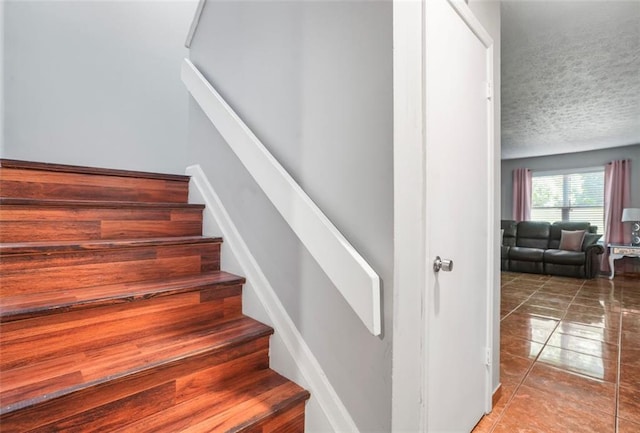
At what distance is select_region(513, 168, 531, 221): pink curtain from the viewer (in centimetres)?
697

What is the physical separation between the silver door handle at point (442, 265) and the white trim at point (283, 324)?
0.57 m

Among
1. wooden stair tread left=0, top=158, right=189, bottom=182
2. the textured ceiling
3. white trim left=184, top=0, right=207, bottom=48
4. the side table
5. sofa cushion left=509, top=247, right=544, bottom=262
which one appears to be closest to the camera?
wooden stair tread left=0, top=158, right=189, bottom=182

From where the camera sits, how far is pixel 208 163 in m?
1.90

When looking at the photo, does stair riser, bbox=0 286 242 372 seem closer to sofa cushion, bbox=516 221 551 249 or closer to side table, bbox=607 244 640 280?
side table, bbox=607 244 640 280

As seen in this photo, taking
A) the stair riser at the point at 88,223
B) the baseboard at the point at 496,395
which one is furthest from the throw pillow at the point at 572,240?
the stair riser at the point at 88,223

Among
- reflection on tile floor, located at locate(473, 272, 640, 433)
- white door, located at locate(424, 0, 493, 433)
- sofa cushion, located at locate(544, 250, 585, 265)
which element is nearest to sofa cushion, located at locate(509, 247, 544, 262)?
sofa cushion, located at locate(544, 250, 585, 265)

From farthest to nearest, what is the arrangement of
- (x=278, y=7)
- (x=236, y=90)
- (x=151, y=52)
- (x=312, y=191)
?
(x=151, y=52), (x=236, y=90), (x=278, y=7), (x=312, y=191)

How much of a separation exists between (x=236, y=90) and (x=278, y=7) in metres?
0.46

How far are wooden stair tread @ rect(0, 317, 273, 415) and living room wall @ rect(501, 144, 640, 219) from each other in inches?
296

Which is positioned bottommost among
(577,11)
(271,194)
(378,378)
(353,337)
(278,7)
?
(378,378)

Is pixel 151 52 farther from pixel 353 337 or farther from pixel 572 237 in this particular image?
pixel 572 237

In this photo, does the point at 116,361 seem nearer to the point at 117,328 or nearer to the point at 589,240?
the point at 117,328

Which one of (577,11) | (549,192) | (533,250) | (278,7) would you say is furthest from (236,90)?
(549,192)

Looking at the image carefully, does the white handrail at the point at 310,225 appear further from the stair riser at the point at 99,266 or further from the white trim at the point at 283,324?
the stair riser at the point at 99,266
